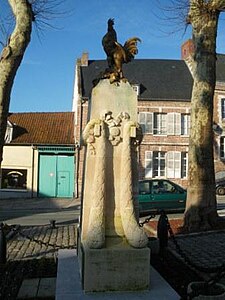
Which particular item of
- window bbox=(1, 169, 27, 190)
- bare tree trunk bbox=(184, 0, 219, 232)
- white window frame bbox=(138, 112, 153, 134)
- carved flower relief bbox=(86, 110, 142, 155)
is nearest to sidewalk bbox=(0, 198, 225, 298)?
bare tree trunk bbox=(184, 0, 219, 232)

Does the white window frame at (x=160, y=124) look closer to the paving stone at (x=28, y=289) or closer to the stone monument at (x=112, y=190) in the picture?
the stone monument at (x=112, y=190)

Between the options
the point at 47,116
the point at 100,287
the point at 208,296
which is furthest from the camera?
the point at 47,116

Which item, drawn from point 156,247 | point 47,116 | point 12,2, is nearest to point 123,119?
point 156,247

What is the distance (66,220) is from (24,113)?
798 inches

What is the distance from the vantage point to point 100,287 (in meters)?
4.76

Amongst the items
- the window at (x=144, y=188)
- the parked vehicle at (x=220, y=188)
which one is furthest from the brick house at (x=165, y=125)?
the window at (x=144, y=188)

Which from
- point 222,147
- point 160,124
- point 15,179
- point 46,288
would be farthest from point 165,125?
point 46,288

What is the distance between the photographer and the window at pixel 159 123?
29.7 meters

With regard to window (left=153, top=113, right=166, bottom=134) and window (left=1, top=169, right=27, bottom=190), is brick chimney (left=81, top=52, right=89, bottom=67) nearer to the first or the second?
window (left=153, top=113, right=166, bottom=134)

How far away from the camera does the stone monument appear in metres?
4.81

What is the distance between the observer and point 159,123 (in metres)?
29.8

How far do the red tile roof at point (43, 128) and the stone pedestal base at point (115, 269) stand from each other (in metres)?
23.9

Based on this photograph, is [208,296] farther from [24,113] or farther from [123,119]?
[24,113]

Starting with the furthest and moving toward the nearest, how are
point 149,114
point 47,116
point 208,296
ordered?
point 47,116
point 149,114
point 208,296
